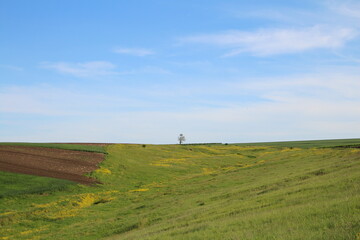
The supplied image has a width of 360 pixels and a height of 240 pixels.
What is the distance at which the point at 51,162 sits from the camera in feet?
231

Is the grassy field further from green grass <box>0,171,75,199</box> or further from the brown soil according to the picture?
the brown soil

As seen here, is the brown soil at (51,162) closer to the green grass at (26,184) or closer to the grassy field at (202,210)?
the green grass at (26,184)

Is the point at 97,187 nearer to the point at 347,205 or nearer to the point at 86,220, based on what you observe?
the point at 86,220

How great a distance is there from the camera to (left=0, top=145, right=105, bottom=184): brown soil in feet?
194

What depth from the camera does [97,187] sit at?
55.1 meters

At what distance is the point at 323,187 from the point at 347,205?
739 centimetres

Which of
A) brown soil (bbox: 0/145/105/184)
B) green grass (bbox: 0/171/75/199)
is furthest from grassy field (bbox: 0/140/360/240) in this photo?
brown soil (bbox: 0/145/105/184)

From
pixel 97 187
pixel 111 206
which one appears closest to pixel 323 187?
pixel 111 206

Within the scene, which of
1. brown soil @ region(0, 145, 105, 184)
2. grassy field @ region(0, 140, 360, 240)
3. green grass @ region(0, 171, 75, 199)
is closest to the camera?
grassy field @ region(0, 140, 360, 240)

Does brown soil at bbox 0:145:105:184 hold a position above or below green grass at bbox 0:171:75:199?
above

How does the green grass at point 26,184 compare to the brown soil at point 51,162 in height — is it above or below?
below

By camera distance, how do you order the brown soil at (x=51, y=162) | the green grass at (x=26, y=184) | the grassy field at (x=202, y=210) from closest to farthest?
the grassy field at (x=202, y=210) < the green grass at (x=26, y=184) < the brown soil at (x=51, y=162)

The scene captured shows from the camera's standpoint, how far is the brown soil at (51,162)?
59.3 meters

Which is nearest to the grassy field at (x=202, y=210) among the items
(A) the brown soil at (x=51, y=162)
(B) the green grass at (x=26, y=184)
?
(B) the green grass at (x=26, y=184)
